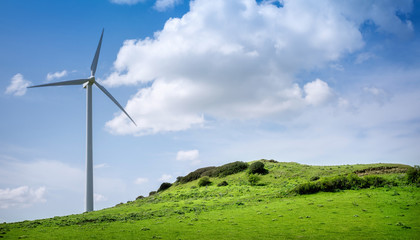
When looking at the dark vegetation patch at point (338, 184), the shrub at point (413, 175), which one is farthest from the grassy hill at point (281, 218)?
the shrub at point (413, 175)

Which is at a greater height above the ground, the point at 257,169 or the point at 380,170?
the point at 257,169

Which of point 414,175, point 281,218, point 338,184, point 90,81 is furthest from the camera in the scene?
point 90,81

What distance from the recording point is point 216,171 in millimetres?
65062

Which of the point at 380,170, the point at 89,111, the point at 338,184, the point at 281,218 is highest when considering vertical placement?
the point at 89,111

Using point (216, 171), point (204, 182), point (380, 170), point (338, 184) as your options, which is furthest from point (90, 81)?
point (380, 170)

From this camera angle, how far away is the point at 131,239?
74.4 ft

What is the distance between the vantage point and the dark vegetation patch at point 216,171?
62812 mm

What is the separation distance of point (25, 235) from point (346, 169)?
45.2m

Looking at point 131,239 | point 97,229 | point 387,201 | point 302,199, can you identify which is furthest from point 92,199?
point 387,201

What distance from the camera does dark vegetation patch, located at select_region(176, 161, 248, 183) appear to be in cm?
6281

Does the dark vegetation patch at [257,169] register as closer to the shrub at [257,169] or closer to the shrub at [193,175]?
the shrub at [257,169]

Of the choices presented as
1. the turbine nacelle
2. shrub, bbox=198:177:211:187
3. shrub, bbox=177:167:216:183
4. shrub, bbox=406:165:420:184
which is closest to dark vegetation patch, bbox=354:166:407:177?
shrub, bbox=406:165:420:184

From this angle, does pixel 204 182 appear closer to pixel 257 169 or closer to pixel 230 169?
pixel 230 169

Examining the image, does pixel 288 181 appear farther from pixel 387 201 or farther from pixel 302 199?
pixel 387 201
